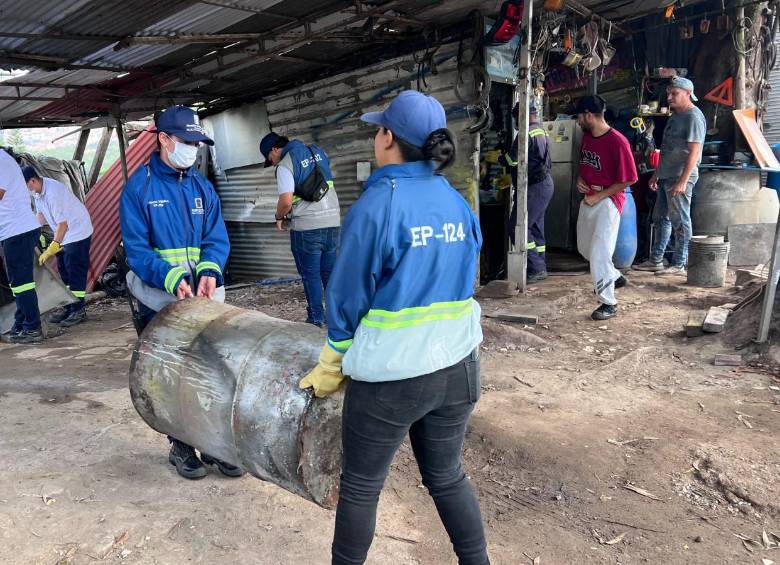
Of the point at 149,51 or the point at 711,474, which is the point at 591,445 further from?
the point at 149,51

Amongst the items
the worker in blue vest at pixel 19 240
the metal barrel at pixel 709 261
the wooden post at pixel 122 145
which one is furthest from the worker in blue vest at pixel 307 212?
the wooden post at pixel 122 145

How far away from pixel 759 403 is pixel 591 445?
1237 mm

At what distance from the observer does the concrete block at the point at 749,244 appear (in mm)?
6910

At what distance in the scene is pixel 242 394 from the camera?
226 cm

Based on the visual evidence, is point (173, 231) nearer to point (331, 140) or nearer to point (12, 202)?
point (12, 202)

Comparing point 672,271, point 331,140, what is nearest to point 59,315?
point 331,140

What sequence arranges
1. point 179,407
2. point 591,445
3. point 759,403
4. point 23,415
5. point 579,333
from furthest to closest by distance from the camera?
point 579,333 → point 23,415 → point 759,403 → point 591,445 → point 179,407

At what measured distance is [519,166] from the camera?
6051 mm

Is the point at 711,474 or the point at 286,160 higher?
the point at 286,160

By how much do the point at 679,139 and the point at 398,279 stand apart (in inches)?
228

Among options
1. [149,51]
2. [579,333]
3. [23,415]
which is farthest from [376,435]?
[149,51]

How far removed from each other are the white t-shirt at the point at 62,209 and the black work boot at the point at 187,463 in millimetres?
4812

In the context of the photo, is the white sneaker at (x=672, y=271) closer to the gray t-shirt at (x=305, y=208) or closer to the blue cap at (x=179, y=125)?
the gray t-shirt at (x=305, y=208)

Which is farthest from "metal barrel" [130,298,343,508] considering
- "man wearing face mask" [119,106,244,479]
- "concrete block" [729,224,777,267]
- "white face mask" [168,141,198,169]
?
"concrete block" [729,224,777,267]
